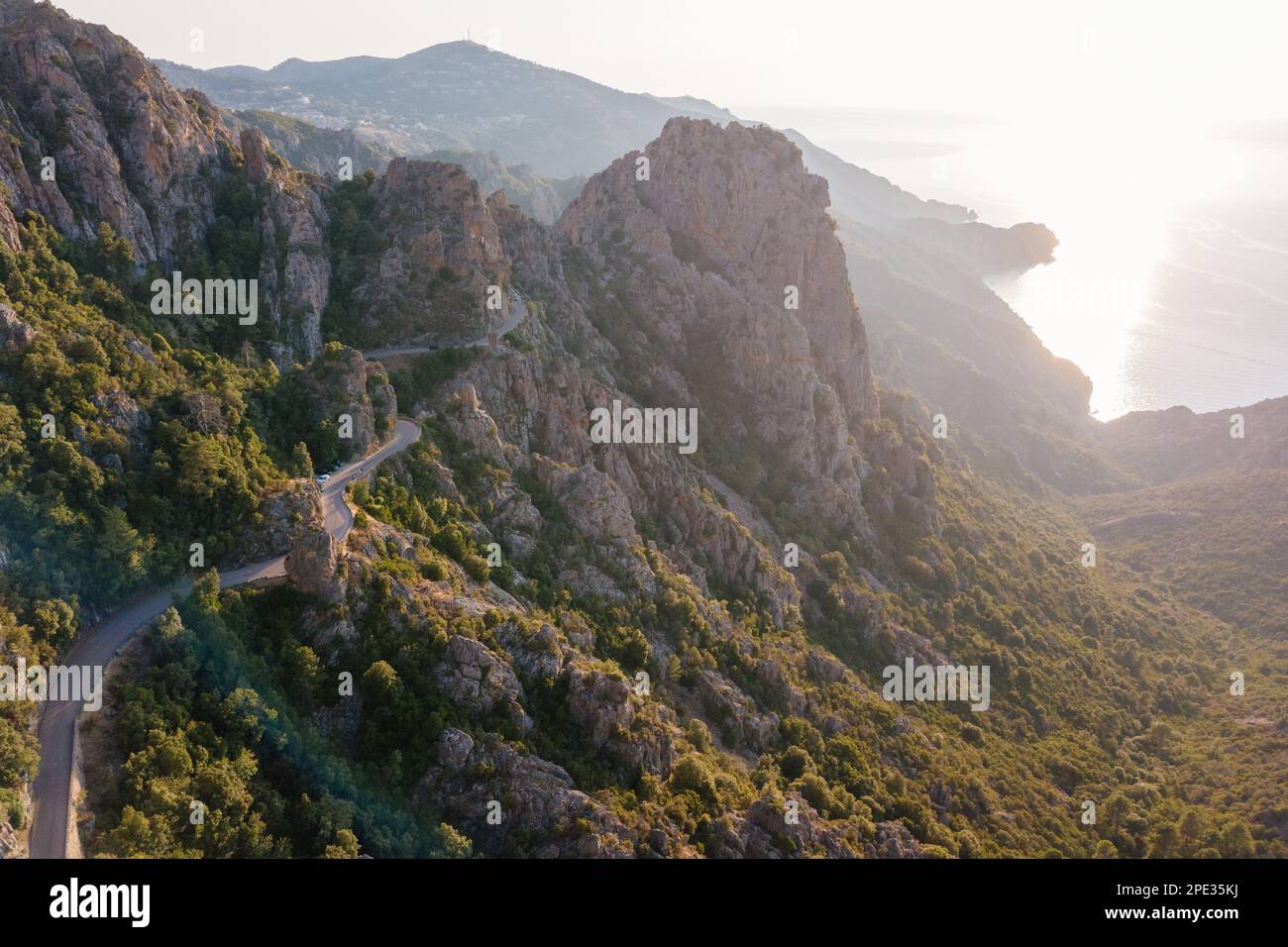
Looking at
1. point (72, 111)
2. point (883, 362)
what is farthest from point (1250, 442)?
point (72, 111)

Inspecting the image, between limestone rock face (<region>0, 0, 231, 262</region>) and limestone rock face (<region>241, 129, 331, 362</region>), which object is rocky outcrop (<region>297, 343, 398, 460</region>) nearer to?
limestone rock face (<region>241, 129, 331, 362</region>)

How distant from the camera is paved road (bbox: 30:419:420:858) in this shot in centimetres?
2720

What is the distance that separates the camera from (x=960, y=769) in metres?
66.0

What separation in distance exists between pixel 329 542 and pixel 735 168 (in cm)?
9434

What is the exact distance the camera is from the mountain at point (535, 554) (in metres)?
35.8

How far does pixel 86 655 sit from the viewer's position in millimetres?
34188

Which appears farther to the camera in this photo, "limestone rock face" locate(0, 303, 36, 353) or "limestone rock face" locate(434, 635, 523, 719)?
"limestone rock face" locate(434, 635, 523, 719)

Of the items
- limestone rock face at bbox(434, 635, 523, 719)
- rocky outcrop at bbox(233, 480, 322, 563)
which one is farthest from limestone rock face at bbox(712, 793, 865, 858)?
rocky outcrop at bbox(233, 480, 322, 563)

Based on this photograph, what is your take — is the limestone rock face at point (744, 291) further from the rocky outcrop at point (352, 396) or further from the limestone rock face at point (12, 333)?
the limestone rock face at point (12, 333)

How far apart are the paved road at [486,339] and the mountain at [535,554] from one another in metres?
0.58

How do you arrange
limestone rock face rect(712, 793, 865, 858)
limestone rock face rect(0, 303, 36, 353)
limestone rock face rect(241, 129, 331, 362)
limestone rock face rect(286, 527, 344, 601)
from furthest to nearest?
1. limestone rock face rect(241, 129, 331, 362)
2. limestone rock face rect(712, 793, 865, 858)
3. limestone rock face rect(0, 303, 36, 353)
4. limestone rock face rect(286, 527, 344, 601)

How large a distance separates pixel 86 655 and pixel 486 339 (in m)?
43.5

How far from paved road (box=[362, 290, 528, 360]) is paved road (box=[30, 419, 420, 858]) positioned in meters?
17.6

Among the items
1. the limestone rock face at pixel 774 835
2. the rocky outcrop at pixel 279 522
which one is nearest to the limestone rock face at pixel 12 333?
the rocky outcrop at pixel 279 522
